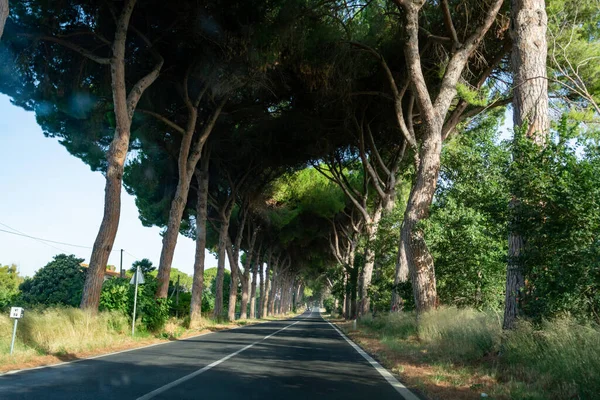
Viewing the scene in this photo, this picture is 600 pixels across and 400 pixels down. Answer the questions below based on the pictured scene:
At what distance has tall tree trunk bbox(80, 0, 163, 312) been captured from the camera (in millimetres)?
15859

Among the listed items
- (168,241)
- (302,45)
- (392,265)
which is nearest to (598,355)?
(302,45)

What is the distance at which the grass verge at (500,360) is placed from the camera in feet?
21.5

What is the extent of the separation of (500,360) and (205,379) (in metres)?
5.11

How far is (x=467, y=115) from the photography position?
2083 cm

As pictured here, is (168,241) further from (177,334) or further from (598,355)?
(598,355)

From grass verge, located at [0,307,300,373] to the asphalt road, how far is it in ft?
2.92

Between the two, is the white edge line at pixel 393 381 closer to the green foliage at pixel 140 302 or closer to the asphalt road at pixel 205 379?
the asphalt road at pixel 205 379

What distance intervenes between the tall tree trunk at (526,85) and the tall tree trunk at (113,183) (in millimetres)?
11237

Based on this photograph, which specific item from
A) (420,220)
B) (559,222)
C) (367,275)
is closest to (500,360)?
(559,222)

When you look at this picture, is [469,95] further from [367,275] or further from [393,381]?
[367,275]

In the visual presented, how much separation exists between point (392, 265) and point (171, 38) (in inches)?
687

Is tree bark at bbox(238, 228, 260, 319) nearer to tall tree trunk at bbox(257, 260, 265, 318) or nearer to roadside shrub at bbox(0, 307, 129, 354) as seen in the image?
tall tree trunk at bbox(257, 260, 265, 318)

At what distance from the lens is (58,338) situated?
12.7 metres

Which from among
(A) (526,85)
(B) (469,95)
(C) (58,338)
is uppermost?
(B) (469,95)
